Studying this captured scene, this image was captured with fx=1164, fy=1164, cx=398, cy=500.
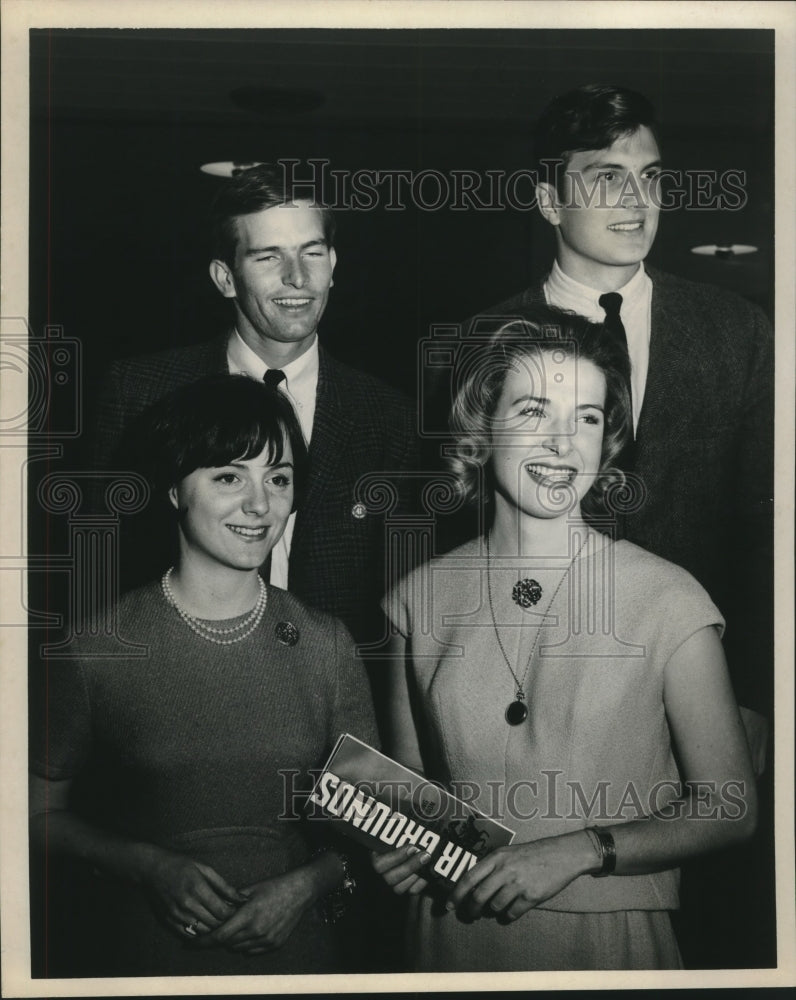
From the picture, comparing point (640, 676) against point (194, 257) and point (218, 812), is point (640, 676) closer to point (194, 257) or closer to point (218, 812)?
point (218, 812)

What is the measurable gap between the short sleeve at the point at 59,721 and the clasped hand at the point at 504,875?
0.64 m

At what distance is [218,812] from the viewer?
232cm

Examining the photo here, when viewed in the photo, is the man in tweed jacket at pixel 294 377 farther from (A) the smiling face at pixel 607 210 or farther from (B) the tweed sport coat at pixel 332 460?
(A) the smiling face at pixel 607 210

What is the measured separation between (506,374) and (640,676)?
0.67m

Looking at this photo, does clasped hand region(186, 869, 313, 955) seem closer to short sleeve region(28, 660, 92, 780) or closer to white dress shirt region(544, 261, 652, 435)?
short sleeve region(28, 660, 92, 780)

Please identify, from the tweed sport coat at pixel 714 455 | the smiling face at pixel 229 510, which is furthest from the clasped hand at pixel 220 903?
the tweed sport coat at pixel 714 455

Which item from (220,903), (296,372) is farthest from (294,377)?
(220,903)

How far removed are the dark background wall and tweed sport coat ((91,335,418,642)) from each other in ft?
0.18

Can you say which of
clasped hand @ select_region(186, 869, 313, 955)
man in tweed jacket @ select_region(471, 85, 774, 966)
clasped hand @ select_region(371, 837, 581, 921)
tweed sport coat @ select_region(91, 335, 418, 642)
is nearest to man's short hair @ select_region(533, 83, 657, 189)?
man in tweed jacket @ select_region(471, 85, 774, 966)

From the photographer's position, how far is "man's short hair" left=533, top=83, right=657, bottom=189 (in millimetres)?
2443

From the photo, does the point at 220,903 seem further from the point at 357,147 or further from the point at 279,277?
the point at 357,147

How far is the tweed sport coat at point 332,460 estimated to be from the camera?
2.38 meters

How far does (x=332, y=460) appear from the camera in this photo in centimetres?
240

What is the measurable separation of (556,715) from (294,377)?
0.87m
